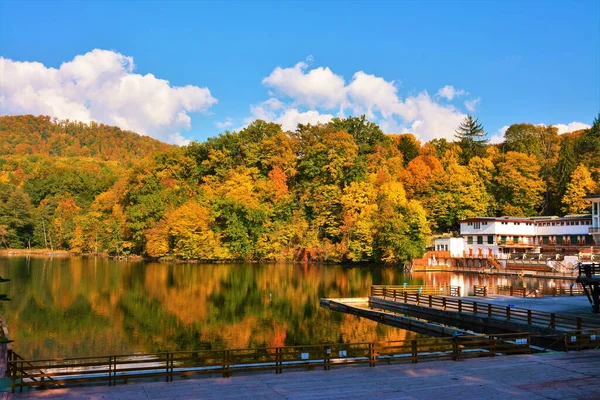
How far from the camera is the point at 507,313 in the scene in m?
27.8

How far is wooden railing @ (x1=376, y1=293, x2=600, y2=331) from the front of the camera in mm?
24344

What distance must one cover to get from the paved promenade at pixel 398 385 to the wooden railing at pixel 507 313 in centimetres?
750

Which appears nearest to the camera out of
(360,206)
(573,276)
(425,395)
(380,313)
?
(425,395)

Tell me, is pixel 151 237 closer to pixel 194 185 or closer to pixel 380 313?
pixel 194 185

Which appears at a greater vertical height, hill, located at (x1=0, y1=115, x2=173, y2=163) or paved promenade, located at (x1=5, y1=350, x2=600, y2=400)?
hill, located at (x1=0, y1=115, x2=173, y2=163)

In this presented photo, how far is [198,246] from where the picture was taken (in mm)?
92438

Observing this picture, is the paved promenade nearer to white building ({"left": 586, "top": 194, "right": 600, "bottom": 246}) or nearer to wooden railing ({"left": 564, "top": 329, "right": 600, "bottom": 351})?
wooden railing ({"left": 564, "top": 329, "right": 600, "bottom": 351})

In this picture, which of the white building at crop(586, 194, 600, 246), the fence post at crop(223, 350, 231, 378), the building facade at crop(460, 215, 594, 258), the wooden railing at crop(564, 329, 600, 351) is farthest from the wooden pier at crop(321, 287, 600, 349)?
the white building at crop(586, 194, 600, 246)

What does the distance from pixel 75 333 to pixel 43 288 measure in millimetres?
22179

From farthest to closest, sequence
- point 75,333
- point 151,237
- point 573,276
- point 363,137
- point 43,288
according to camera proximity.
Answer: point 363,137 < point 151,237 < point 573,276 < point 43,288 < point 75,333

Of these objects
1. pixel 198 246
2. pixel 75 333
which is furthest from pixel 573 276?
pixel 198 246

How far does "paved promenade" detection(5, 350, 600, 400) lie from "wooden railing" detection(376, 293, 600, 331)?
750cm

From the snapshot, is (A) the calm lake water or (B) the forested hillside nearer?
(A) the calm lake water

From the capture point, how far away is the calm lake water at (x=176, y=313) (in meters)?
27.3
